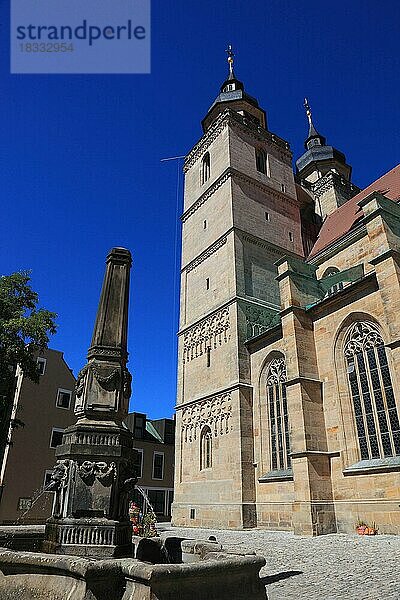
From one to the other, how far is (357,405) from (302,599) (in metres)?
9.73

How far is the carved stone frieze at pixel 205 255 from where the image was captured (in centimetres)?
2210

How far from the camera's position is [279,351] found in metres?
16.9

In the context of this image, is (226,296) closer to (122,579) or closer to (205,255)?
(205,255)

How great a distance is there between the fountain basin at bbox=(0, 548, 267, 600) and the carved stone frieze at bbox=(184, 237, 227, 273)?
19118mm

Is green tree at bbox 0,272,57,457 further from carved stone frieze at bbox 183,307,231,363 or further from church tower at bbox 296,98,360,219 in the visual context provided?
church tower at bbox 296,98,360,219

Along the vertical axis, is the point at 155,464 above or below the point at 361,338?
below

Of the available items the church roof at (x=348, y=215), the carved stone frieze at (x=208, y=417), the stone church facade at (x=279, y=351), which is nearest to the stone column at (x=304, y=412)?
the stone church facade at (x=279, y=351)

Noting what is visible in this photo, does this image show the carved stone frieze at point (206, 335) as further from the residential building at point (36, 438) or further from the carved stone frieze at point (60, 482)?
the carved stone frieze at point (60, 482)

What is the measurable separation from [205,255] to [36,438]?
1363cm

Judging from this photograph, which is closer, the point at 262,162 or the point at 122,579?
the point at 122,579

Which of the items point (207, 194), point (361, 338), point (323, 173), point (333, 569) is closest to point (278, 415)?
point (361, 338)

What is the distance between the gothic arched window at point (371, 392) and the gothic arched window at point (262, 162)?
15.1 meters

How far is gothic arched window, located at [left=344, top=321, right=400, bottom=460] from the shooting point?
1240 cm

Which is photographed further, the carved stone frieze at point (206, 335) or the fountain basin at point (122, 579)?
the carved stone frieze at point (206, 335)
